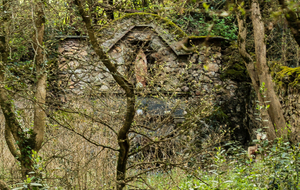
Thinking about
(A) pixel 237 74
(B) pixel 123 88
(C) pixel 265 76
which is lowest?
(B) pixel 123 88

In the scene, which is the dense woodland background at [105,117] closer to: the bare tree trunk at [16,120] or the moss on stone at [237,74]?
the bare tree trunk at [16,120]

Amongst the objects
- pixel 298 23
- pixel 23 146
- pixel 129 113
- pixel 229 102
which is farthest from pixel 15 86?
pixel 229 102

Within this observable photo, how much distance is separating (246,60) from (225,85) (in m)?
2.40

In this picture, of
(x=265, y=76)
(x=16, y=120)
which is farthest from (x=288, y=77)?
(x=16, y=120)

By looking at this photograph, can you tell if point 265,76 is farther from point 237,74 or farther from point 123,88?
point 123,88

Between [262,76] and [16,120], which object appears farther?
[262,76]

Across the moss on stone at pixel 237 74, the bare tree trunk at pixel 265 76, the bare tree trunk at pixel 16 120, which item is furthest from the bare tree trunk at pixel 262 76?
the bare tree trunk at pixel 16 120

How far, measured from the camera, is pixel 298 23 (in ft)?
9.43

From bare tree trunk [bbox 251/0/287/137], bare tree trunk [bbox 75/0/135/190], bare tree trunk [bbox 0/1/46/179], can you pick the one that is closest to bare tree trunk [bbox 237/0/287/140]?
bare tree trunk [bbox 251/0/287/137]

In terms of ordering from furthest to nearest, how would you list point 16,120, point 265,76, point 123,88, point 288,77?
point 265,76 → point 288,77 → point 16,120 → point 123,88

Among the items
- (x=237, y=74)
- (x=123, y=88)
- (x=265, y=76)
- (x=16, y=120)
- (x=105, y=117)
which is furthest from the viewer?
(x=237, y=74)

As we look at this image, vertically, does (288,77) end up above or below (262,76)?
below

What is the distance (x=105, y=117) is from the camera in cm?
502

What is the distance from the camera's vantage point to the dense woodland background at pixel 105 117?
2.96 metres
